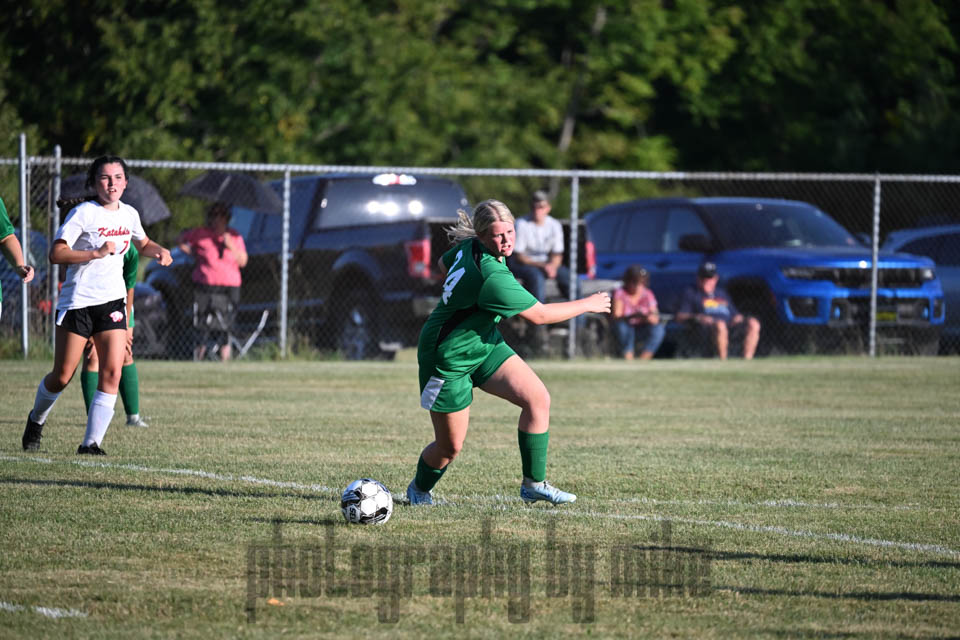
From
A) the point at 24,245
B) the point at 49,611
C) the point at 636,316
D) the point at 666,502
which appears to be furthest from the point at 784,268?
the point at 49,611

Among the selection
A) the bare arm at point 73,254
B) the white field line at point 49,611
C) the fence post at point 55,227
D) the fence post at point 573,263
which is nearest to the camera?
the white field line at point 49,611

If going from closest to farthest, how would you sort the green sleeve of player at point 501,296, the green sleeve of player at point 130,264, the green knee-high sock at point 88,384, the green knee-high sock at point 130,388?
the green sleeve of player at point 501,296, the green sleeve of player at point 130,264, the green knee-high sock at point 88,384, the green knee-high sock at point 130,388

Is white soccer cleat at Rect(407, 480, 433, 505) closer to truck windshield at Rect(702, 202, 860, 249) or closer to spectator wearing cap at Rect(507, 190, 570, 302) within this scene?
spectator wearing cap at Rect(507, 190, 570, 302)

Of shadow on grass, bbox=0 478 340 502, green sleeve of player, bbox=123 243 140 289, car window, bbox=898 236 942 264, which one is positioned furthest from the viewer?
car window, bbox=898 236 942 264

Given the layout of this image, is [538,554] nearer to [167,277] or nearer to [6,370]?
[6,370]

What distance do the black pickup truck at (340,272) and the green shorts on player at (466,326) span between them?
8.62 m

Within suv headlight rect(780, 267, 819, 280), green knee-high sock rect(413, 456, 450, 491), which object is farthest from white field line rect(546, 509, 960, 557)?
suv headlight rect(780, 267, 819, 280)

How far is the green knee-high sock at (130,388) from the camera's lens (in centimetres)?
1005

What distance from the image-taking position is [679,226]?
17.8m

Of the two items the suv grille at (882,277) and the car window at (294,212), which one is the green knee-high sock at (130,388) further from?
the suv grille at (882,277)

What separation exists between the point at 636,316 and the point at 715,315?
96 centimetres

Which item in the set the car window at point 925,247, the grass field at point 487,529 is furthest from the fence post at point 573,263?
the car window at point 925,247

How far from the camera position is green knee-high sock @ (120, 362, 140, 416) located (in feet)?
33.0

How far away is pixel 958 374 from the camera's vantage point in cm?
1581
